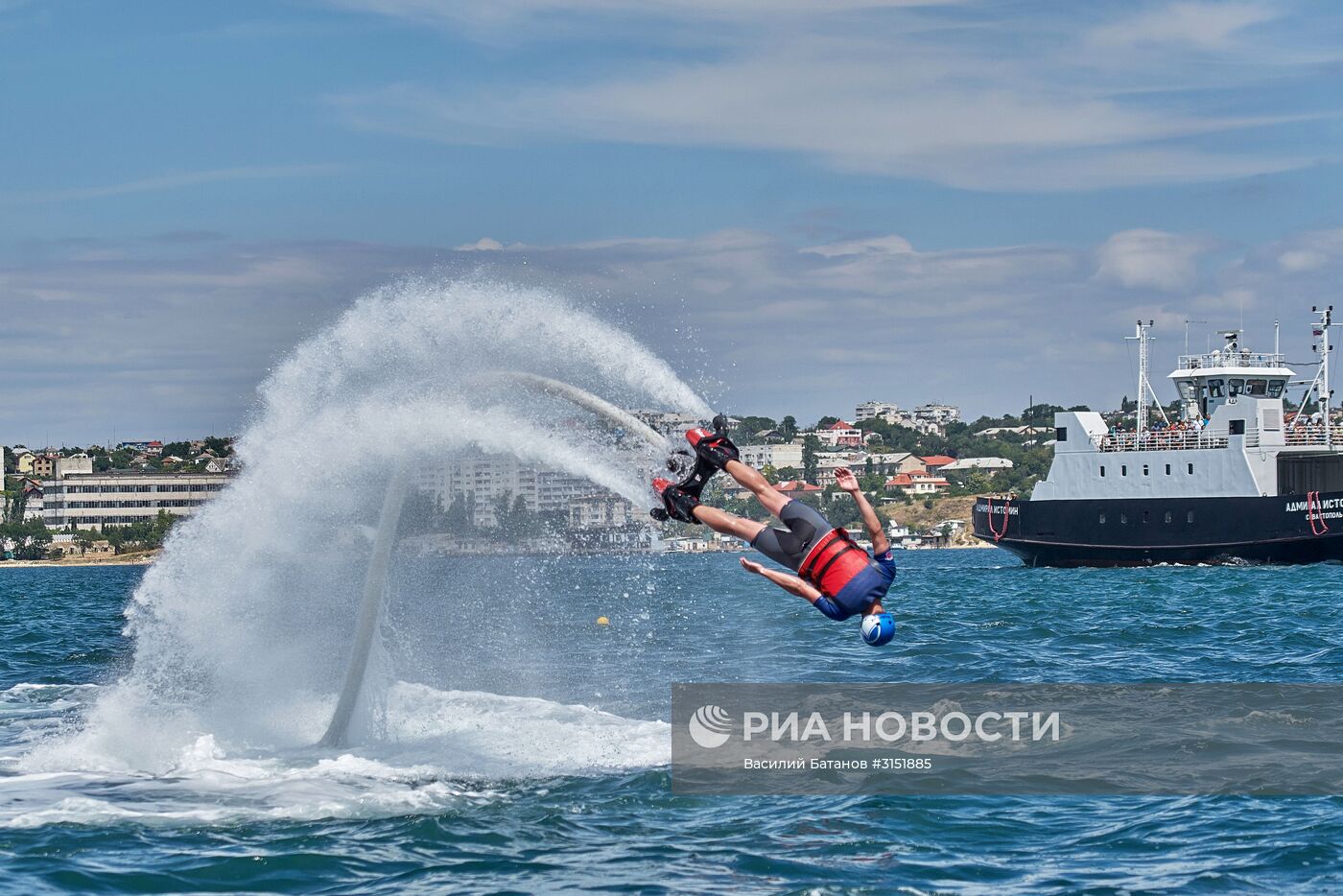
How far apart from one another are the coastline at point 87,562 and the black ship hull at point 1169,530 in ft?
419

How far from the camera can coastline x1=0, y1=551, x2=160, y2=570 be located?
6969 inches

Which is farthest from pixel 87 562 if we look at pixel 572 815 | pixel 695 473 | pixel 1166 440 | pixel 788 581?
pixel 788 581

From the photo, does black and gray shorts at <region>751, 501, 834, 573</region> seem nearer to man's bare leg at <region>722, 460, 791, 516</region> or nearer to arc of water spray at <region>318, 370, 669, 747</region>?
man's bare leg at <region>722, 460, 791, 516</region>

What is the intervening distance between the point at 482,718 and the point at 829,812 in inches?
289

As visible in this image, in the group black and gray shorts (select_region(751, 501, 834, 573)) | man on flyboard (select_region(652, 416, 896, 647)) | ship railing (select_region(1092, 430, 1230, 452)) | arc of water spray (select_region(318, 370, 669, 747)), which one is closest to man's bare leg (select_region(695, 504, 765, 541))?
man on flyboard (select_region(652, 416, 896, 647))

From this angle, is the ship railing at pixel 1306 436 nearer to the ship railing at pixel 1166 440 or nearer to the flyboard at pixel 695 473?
the ship railing at pixel 1166 440

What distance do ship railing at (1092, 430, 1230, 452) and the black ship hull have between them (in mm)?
3022

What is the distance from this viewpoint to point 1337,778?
53.6 ft

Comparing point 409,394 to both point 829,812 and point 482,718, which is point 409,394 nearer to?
point 482,718

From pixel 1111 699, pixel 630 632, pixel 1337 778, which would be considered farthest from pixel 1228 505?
pixel 1337 778

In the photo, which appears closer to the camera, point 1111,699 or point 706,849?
point 706,849

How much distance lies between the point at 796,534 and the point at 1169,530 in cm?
5857

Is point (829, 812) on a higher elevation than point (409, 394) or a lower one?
lower

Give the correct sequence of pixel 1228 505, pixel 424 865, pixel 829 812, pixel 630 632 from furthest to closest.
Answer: pixel 1228 505 → pixel 630 632 → pixel 829 812 → pixel 424 865
